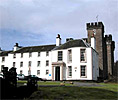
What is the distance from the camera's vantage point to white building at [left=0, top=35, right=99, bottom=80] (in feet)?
136

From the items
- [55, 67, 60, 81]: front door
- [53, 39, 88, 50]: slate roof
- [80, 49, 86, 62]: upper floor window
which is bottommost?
[55, 67, 60, 81]: front door

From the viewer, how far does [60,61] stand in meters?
44.3

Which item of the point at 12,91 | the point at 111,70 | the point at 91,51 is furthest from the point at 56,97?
the point at 111,70

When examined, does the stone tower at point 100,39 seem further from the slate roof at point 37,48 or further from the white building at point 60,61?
the slate roof at point 37,48

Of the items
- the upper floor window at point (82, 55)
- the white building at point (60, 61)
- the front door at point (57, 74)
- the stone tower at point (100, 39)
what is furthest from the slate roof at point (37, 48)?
the stone tower at point (100, 39)

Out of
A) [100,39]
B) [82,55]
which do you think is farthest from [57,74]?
[100,39]

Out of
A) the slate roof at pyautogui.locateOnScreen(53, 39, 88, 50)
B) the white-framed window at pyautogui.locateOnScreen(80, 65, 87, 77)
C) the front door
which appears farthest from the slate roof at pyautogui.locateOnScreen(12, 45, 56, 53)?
the white-framed window at pyautogui.locateOnScreen(80, 65, 87, 77)

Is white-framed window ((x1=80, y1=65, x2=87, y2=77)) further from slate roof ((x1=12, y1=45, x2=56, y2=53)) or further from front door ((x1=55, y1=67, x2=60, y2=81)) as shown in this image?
slate roof ((x1=12, y1=45, x2=56, y2=53))

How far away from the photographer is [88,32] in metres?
64.3

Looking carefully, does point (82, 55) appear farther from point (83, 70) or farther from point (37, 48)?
point (37, 48)

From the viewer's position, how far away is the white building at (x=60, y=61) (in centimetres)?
4134

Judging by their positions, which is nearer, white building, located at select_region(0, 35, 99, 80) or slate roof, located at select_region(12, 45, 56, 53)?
white building, located at select_region(0, 35, 99, 80)

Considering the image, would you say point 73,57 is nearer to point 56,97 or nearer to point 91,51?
point 91,51

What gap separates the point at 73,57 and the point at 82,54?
2.13 metres
